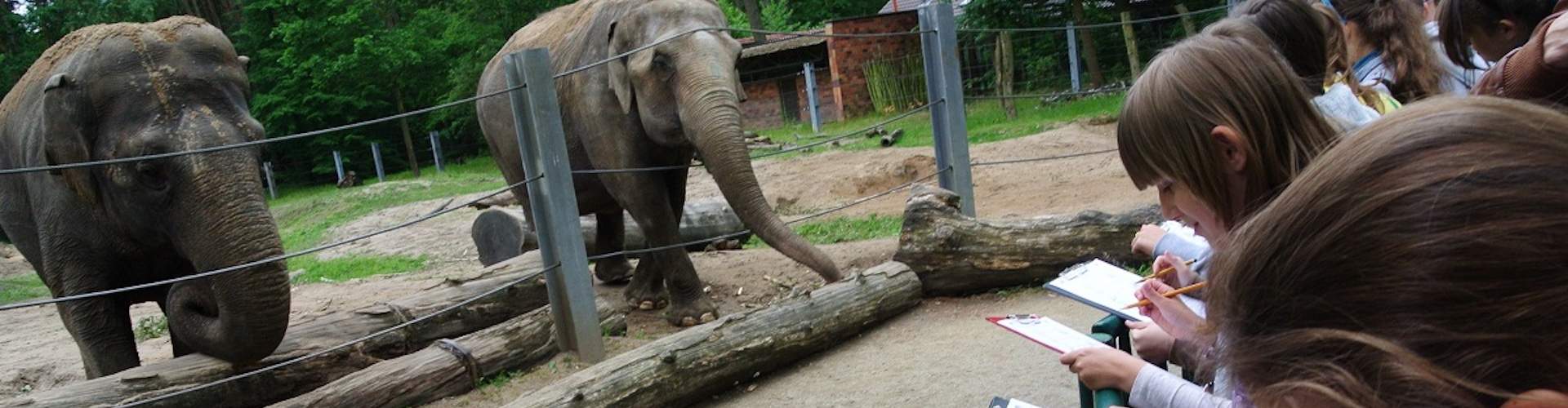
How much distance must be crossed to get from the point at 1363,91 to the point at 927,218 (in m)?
2.89

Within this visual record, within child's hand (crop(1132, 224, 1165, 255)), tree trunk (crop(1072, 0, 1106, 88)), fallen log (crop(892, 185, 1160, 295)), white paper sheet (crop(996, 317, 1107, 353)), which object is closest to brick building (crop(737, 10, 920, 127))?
tree trunk (crop(1072, 0, 1106, 88))

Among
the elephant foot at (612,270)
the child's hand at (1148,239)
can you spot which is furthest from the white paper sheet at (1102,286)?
the elephant foot at (612,270)

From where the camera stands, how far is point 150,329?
8711 millimetres

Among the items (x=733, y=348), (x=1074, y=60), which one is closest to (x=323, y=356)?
(x=733, y=348)

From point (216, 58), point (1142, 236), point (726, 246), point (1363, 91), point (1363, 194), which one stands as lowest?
point (726, 246)

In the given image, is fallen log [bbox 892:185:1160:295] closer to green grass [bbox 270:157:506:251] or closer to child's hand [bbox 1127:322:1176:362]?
child's hand [bbox 1127:322:1176:362]

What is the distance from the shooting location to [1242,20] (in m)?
2.80

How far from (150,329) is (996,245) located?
6.51 meters

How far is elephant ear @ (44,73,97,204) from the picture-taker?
479cm

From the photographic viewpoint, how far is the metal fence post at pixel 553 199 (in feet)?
16.8

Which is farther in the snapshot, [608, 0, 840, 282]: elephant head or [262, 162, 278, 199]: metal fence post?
[262, 162, 278, 199]: metal fence post

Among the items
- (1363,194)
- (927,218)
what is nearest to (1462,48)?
(1363,194)

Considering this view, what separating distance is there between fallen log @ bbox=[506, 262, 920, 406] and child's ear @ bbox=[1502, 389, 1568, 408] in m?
3.46

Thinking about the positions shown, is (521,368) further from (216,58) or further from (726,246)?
(726,246)
